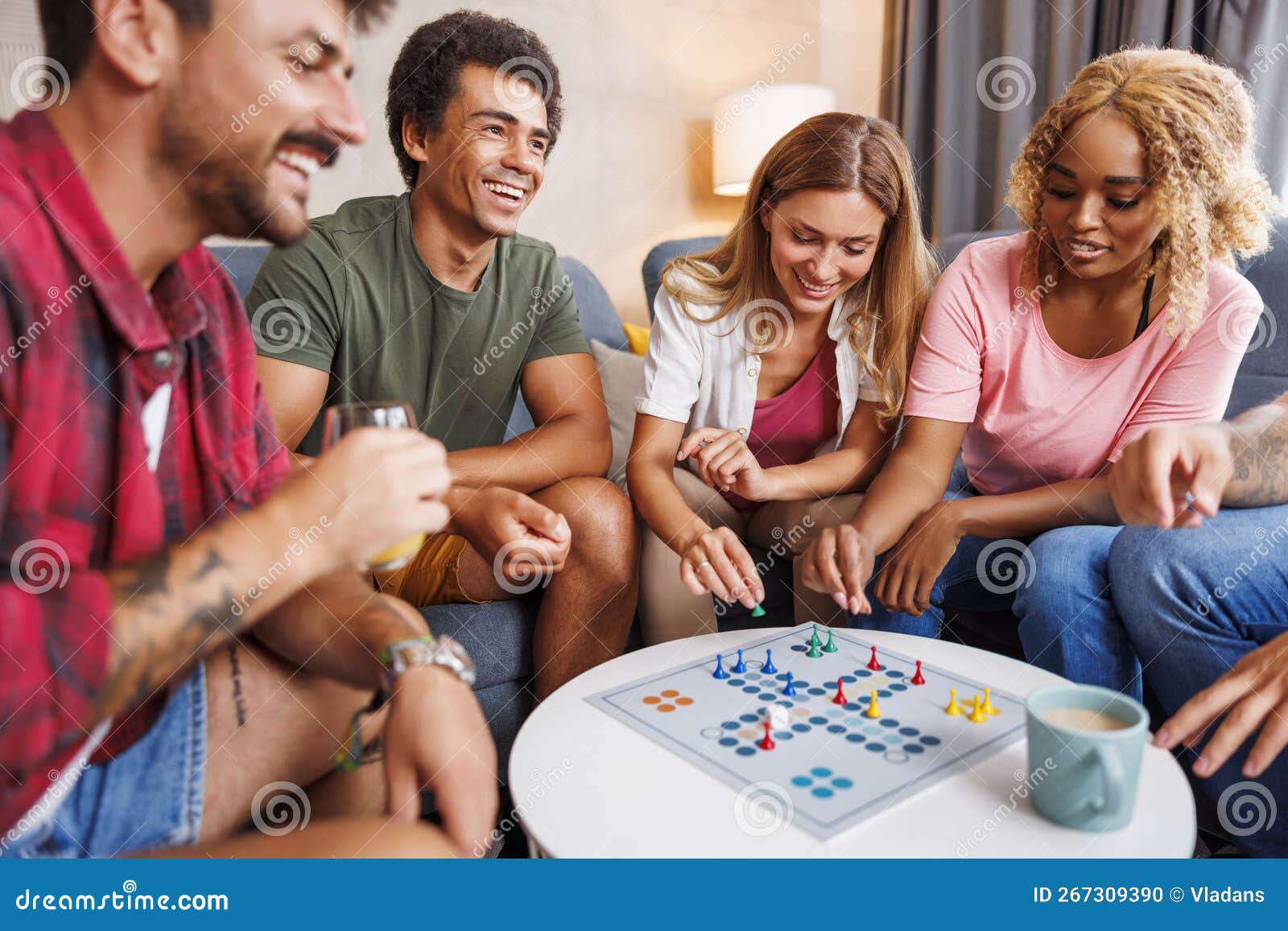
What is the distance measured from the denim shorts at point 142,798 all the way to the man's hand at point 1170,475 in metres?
0.76

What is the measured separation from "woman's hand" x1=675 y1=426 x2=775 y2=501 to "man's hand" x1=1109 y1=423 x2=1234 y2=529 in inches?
17.7

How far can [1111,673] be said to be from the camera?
1.12 meters

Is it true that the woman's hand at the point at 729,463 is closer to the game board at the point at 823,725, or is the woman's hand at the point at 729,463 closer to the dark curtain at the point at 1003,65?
the game board at the point at 823,725

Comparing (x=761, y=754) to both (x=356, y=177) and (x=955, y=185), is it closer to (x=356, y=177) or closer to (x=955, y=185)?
(x=356, y=177)

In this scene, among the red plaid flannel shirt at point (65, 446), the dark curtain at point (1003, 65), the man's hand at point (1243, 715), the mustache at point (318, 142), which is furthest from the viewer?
the dark curtain at point (1003, 65)

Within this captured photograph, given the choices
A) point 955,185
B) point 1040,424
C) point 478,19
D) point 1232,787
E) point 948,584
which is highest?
point 478,19

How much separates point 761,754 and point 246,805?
41 cm

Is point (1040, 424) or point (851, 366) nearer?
point (1040, 424)

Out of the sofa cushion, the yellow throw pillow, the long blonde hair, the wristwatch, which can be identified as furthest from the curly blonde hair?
the wristwatch

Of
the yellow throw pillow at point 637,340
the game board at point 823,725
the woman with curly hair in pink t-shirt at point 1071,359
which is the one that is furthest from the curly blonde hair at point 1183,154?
the yellow throw pillow at point 637,340

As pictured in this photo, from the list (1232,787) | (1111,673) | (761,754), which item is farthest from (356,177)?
(1232,787)

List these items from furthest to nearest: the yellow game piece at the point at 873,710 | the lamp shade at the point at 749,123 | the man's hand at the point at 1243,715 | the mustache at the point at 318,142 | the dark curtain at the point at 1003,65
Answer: the lamp shade at the point at 749,123 < the dark curtain at the point at 1003,65 < the yellow game piece at the point at 873,710 < the man's hand at the point at 1243,715 < the mustache at the point at 318,142

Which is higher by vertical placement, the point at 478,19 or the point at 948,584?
the point at 478,19

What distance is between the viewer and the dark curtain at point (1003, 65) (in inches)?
71.7
